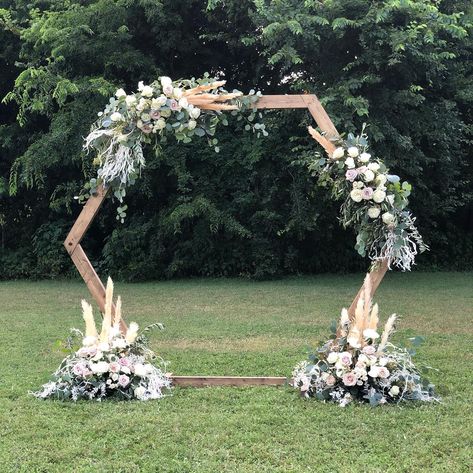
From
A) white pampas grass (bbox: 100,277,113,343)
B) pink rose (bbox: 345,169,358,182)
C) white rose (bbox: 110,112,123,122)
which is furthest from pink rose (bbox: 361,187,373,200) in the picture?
white pampas grass (bbox: 100,277,113,343)

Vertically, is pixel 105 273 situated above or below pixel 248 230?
below

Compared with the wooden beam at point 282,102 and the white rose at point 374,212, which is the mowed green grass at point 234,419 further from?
the wooden beam at point 282,102

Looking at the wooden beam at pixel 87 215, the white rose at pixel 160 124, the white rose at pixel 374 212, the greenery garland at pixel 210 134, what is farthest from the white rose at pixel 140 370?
the white rose at pixel 374 212

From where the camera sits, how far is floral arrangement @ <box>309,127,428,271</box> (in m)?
4.01

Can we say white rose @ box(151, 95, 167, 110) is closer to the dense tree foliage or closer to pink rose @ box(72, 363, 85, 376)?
pink rose @ box(72, 363, 85, 376)

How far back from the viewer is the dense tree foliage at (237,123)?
9477mm

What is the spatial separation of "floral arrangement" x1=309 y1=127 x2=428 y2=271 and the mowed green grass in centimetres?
104

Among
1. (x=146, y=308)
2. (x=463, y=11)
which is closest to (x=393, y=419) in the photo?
(x=146, y=308)

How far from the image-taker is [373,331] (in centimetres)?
395

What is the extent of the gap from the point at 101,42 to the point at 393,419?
9.45m

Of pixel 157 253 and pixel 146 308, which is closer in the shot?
pixel 146 308

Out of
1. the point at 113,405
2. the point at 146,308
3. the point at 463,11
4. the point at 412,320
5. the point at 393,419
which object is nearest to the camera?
the point at 393,419

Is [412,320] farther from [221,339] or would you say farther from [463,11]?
[463,11]

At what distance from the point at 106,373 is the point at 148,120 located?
179cm
